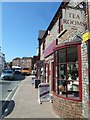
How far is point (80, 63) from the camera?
7453mm

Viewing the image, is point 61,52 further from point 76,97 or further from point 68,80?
point 76,97

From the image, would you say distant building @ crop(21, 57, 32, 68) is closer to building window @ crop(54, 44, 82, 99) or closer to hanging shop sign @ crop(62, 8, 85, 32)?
building window @ crop(54, 44, 82, 99)

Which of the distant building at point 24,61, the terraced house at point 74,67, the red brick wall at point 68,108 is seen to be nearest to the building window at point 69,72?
the terraced house at point 74,67

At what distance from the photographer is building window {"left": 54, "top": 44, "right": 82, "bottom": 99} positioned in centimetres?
762

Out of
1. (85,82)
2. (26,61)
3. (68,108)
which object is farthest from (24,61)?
(85,82)

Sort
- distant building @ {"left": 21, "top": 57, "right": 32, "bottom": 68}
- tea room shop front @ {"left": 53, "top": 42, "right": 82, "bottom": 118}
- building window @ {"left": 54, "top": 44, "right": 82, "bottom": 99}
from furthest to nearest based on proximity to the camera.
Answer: distant building @ {"left": 21, "top": 57, "right": 32, "bottom": 68} < building window @ {"left": 54, "top": 44, "right": 82, "bottom": 99} < tea room shop front @ {"left": 53, "top": 42, "right": 82, "bottom": 118}

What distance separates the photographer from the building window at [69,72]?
7621 millimetres

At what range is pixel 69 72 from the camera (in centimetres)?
809

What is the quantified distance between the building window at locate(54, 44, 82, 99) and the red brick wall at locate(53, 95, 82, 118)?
25 cm

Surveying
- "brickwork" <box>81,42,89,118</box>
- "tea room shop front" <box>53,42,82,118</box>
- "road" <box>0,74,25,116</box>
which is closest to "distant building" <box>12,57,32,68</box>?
"road" <box>0,74,25,116</box>

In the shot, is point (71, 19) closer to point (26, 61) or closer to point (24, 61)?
point (26, 61)

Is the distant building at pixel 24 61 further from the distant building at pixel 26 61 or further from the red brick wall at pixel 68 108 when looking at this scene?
the red brick wall at pixel 68 108

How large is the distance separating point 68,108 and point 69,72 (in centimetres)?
140

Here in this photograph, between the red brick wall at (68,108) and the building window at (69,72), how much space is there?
247 millimetres
